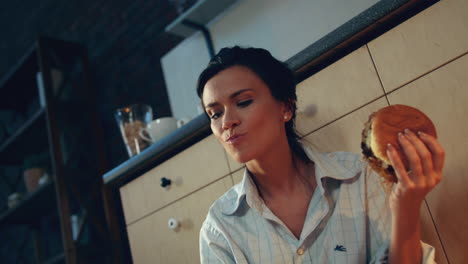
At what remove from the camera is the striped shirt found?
0.96 m

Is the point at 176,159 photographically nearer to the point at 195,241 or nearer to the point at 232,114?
the point at 195,241

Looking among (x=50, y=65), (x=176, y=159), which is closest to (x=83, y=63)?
(x=50, y=65)

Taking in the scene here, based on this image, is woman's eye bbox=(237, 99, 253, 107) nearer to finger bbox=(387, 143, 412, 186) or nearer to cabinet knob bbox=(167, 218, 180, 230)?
finger bbox=(387, 143, 412, 186)

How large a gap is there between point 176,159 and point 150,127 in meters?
0.27

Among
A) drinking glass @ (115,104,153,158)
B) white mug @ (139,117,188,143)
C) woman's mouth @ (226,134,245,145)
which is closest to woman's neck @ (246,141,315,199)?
woman's mouth @ (226,134,245,145)

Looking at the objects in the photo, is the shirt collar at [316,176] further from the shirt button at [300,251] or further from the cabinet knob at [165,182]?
the cabinet knob at [165,182]

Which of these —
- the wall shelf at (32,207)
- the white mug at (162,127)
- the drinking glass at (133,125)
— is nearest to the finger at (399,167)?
the white mug at (162,127)

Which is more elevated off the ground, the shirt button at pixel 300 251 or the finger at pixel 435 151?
the finger at pixel 435 151

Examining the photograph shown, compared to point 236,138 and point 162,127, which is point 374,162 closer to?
point 236,138

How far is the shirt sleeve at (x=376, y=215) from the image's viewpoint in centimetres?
94

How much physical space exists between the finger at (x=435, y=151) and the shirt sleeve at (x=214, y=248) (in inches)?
22.2

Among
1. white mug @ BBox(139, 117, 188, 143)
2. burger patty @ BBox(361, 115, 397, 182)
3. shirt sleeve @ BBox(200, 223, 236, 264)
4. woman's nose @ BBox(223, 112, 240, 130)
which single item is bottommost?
shirt sleeve @ BBox(200, 223, 236, 264)

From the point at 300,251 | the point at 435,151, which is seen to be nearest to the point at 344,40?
the point at 435,151

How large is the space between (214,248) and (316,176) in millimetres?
336
